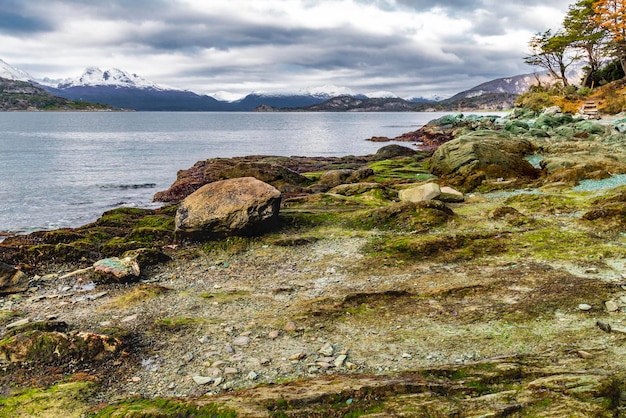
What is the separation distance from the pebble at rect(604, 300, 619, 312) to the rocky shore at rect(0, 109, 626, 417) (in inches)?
1.8

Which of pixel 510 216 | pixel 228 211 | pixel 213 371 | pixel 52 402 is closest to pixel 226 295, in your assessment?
pixel 213 371

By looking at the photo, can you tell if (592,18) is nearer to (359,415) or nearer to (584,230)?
(584,230)

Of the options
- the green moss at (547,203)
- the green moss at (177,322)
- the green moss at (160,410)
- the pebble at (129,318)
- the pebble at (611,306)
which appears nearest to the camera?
the green moss at (160,410)

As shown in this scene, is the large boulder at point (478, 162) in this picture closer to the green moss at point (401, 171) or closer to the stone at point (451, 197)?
the green moss at point (401, 171)

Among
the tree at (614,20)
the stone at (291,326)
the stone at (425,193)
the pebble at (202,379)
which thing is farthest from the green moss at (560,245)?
the tree at (614,20)

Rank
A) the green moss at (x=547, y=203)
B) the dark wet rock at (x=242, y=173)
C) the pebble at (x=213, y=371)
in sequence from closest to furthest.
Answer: the pebble at (x=213, y=371) < the green moss at (x=547, y=203) < the dark wet rock at (x=242, y=173)

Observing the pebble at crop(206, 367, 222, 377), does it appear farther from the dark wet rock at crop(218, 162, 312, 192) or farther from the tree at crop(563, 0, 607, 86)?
the tree at crop(563, 0, 607, 86)

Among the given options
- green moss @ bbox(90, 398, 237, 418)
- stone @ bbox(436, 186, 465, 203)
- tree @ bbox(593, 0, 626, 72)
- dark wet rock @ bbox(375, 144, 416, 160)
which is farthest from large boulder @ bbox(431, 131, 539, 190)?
tree @ bbox(593, 0, 626, 72)

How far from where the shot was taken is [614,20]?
66.6 m

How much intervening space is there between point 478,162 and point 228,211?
1725 centimetres

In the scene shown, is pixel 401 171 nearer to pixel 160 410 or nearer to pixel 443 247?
pixel 443 247

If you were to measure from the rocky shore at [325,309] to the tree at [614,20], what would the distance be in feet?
182

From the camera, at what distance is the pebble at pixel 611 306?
9.57 meters

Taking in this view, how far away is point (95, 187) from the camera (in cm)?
4100
